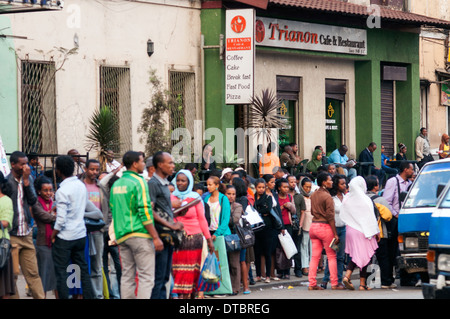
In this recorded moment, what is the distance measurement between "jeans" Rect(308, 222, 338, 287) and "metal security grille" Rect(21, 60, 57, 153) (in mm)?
6966

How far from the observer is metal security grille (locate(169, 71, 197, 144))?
76.2ft

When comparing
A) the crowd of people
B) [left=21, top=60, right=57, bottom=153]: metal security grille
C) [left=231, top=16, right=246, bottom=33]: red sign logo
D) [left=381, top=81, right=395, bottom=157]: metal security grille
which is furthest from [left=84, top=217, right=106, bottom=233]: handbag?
[left=381, top=81, right=395, bottom=157]: metal security grille

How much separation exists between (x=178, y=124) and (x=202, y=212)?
9769 mm

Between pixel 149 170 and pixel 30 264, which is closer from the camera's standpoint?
pixel 30 264

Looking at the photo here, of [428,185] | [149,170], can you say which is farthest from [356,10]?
[149,170]

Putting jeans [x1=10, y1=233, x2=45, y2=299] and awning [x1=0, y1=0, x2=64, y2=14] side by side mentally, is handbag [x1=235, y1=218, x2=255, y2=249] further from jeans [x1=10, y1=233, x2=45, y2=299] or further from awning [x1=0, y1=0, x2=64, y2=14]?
awning [x1=0, y1=0, x2=64, y2=14]

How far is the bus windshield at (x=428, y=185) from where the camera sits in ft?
48.1

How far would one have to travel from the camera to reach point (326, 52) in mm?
27797

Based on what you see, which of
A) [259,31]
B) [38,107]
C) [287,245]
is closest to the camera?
[287,245]

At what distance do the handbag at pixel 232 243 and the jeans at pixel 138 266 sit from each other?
3893mm

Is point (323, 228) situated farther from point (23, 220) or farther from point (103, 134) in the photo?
point (103, 134)

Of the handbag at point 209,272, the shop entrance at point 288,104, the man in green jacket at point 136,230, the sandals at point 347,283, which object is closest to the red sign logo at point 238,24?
the shop entrance at point 288,104

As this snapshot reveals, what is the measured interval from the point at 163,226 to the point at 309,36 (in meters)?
15.9

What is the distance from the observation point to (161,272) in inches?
471
